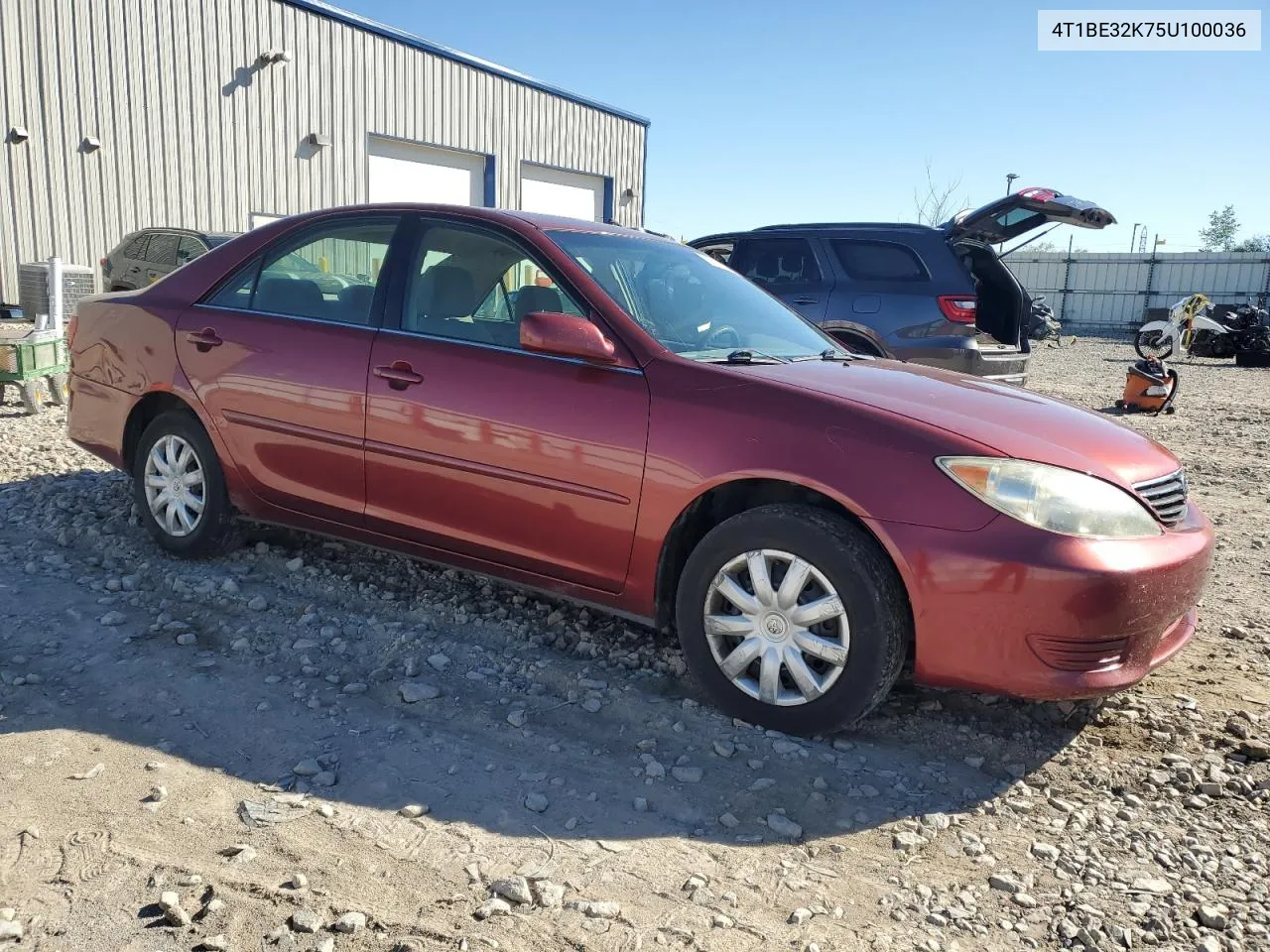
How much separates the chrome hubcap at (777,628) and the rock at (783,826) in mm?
437

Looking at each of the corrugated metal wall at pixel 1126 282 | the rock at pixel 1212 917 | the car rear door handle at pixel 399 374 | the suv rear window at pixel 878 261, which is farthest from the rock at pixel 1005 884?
the corrugated metal wall at pixel 1126 282

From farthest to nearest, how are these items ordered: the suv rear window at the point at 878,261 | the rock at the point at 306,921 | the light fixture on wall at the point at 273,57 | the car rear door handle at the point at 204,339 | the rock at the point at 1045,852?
the light fixture on wall at the point at 273,57, the suv rear window at the point at 878,261, the car rear door handle at the point at 204,339, the rock at the point at 1045,852, the rock at the point at 306,921

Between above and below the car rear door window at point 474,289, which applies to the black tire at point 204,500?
below

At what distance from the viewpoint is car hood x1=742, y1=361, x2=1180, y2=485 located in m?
2.91

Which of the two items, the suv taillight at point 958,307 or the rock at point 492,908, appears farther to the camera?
the suv taillight at point 958,307

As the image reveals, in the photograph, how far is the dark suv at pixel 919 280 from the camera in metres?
7.59

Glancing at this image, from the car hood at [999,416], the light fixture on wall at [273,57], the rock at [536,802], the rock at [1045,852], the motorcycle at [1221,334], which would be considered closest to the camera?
the rock at [1045,852]

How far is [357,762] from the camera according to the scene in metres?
2.86

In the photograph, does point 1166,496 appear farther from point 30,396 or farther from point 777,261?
point 30,396

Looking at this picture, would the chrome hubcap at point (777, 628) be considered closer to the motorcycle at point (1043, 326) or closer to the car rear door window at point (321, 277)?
the car rear door window at point (321, 277)

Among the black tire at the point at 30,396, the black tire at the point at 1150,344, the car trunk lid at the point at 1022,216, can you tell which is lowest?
the black tire at the point at 30,396

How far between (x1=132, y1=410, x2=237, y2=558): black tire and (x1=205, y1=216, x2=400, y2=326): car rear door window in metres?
0.57

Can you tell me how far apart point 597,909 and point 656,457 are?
4.60 ft

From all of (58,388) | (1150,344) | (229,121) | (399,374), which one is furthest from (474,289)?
(1150,344)
